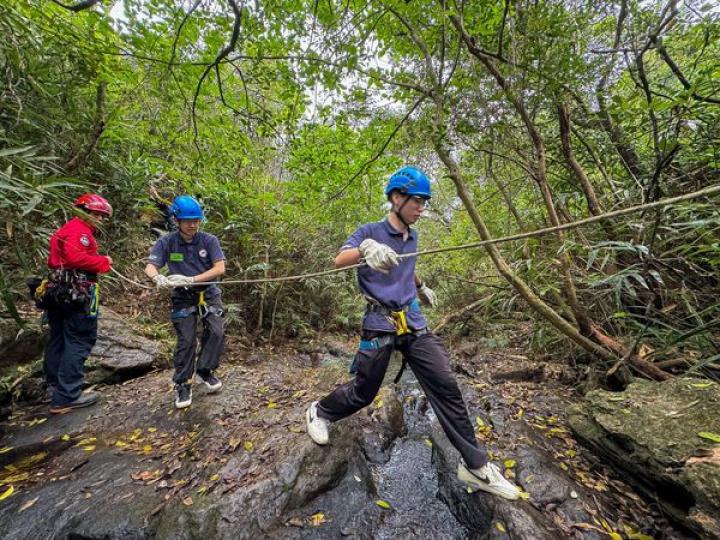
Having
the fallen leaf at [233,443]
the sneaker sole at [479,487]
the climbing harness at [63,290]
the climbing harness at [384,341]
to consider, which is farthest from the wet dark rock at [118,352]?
the sneaker sole at [479,487]

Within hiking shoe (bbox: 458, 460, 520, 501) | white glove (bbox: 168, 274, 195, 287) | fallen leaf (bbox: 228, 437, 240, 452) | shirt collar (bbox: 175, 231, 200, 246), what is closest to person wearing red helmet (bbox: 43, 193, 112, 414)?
shirt collar (bbox: 175, 231, 200, 246)

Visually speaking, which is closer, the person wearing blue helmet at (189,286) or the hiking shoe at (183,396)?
the person wearing blue helmet at (189,286)

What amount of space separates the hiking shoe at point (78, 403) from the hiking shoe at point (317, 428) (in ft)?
10.7

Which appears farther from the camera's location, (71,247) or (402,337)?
(71,247)

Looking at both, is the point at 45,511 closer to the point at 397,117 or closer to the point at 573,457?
the point at 573,457

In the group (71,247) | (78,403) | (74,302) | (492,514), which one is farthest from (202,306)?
(492,514)

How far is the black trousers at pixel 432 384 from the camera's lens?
2.66 meters

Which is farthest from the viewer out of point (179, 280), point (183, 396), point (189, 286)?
point (183, 396)

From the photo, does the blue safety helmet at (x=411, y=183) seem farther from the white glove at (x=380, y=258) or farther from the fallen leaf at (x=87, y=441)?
the fallen leaf at (x=87, y=441)

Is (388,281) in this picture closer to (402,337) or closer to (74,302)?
(402,337)

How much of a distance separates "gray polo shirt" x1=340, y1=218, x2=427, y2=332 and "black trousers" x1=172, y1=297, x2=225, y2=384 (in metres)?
2.34

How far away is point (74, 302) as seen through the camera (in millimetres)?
3762

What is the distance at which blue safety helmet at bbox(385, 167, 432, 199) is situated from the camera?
277cm

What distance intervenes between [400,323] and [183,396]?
3.16 meters
